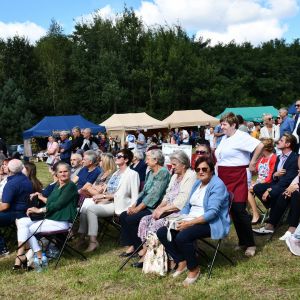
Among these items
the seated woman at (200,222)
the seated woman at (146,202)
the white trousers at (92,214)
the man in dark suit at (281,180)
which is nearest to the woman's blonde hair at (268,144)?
the man in dark suit at (281,180)

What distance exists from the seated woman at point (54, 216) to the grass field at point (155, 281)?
31 cm

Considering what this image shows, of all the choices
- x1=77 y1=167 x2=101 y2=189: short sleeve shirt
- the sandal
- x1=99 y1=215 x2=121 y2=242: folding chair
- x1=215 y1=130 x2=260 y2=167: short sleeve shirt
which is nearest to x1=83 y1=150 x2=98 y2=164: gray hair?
x1=77 y1=167 x2=101 y2=189: short sleeve shirt

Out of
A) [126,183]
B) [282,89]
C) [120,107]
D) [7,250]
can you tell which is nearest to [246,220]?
[126,183]

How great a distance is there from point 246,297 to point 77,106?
3799 centimetres

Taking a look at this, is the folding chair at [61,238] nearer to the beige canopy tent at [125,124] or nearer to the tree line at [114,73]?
the beige canopy tent at [125,124]

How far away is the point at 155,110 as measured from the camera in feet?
138

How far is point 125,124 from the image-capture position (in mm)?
25188

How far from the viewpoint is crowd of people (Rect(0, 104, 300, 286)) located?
4.52 m

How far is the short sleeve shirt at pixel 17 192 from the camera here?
18.1ft

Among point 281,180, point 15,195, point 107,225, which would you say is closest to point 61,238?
point 15,195

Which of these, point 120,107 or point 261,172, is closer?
point 261,172

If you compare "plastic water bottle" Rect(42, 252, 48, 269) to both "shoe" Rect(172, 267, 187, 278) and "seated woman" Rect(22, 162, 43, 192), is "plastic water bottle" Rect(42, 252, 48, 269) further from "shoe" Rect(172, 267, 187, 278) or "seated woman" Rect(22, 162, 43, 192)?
"shoe" Rect(172, 267, 187, 278)

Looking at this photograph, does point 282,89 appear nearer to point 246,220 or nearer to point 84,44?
point 84,44

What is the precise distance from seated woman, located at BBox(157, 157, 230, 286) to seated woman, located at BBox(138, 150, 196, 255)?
30cm
